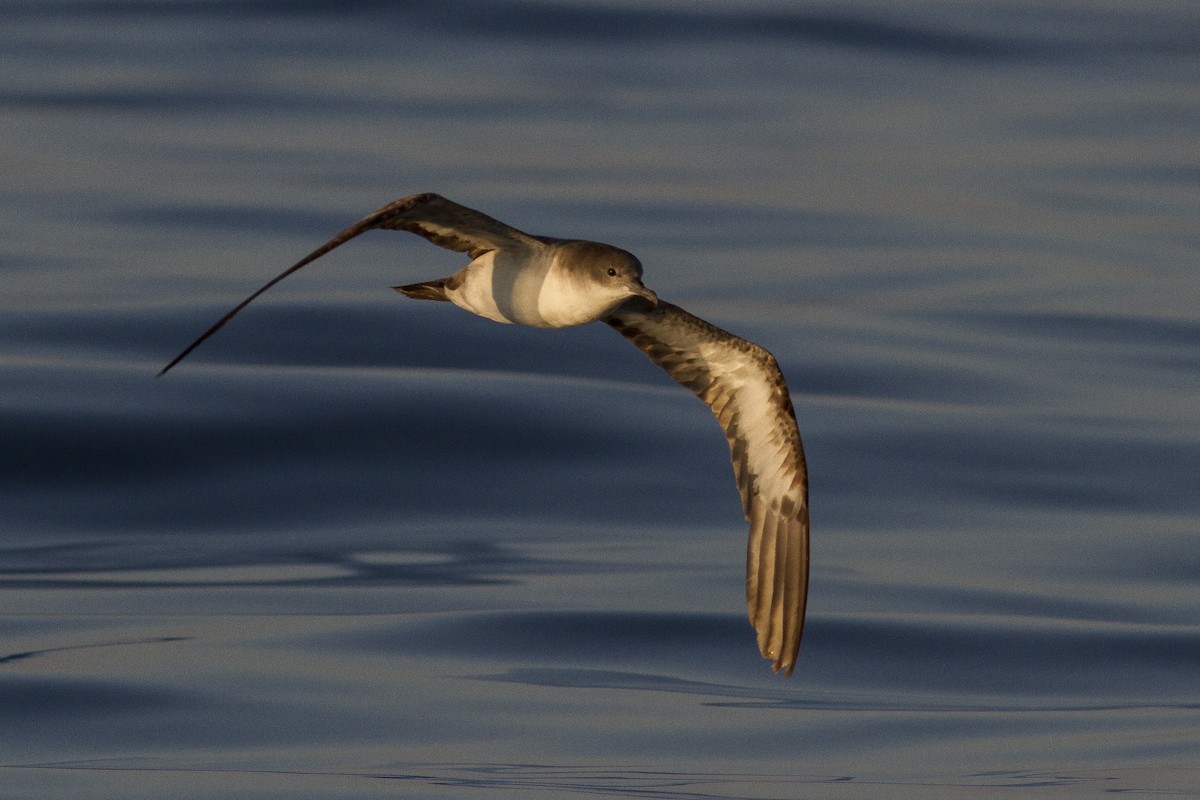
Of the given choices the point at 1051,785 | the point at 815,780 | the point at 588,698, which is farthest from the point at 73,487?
the point at 1051,785

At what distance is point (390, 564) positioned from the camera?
57.5 feet

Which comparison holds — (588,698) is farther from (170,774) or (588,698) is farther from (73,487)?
(73,487)

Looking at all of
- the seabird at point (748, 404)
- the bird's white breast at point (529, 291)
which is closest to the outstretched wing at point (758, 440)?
the seabird at point (748, 404)

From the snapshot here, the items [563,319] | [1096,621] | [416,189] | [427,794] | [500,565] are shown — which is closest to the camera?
[563,319]

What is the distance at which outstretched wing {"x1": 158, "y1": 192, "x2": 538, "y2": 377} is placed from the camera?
7782 mm

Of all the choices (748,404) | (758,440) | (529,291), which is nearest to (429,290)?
(529,291)

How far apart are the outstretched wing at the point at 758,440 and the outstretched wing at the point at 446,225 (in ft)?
4.07

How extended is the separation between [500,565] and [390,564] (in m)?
0.94

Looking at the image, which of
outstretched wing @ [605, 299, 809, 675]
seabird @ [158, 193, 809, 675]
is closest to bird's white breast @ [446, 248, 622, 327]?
seabird @ [158, 193, 809, 675]

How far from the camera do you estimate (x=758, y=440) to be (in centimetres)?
1032

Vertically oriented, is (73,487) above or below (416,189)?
below

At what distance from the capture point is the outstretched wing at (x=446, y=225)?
306 inches

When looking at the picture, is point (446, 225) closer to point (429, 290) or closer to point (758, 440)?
point (429, 290)

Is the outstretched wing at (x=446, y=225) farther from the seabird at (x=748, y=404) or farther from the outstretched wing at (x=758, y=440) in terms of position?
the outstretched wing at (x=758, y=440)
